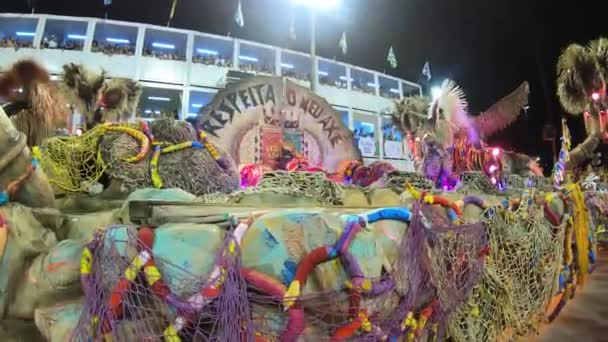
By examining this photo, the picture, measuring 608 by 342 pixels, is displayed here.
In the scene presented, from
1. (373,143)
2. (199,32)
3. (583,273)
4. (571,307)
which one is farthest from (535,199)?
(199,32)

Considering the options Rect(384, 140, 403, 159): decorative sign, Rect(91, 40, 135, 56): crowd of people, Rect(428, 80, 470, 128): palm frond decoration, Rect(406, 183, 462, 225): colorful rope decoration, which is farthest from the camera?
Rect(384, 140, 403, 159): decorative sign

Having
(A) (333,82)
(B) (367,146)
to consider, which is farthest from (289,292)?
(A) (333,82)

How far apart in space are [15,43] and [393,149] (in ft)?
94.6

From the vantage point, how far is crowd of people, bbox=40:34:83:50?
25.8 m

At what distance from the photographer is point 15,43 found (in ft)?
82.8

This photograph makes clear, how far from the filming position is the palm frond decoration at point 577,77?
1614cm

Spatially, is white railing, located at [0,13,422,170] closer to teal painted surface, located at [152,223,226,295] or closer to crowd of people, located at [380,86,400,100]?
crowd of people, located at [380,86,400,100]

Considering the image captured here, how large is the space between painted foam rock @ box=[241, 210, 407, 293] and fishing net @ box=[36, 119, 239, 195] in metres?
2.24

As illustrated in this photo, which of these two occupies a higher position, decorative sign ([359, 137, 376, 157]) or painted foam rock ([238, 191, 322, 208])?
decorative sign ([359, 137, 376, 157])

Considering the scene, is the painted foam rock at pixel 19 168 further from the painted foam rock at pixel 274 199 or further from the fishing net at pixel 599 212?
the fishing net at pixel 599 212

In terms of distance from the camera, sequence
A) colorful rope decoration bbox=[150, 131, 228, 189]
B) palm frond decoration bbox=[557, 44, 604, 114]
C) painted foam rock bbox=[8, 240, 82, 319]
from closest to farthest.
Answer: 1. painted foam rock bbox=[8, 240, 82, 319]
2. colorful rope decoration bbox=[150, 131, 228, 189]
3. palm frond decoration bbox=[557, 44, 604, 114]

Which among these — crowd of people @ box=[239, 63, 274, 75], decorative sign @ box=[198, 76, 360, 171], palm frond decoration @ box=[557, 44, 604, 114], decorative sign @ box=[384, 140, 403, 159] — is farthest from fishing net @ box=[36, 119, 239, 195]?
decorative sign @ box=[384, 140, 403, 159]

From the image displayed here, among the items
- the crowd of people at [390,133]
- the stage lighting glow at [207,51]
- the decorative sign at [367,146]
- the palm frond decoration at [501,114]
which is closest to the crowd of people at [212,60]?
the stage lighting glow at [207,51]

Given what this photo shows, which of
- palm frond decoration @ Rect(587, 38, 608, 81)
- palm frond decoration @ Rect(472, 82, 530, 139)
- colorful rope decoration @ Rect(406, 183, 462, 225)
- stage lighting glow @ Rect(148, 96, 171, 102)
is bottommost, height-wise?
colorful rope decoration @ Rect(406, 183, 462, 225)
